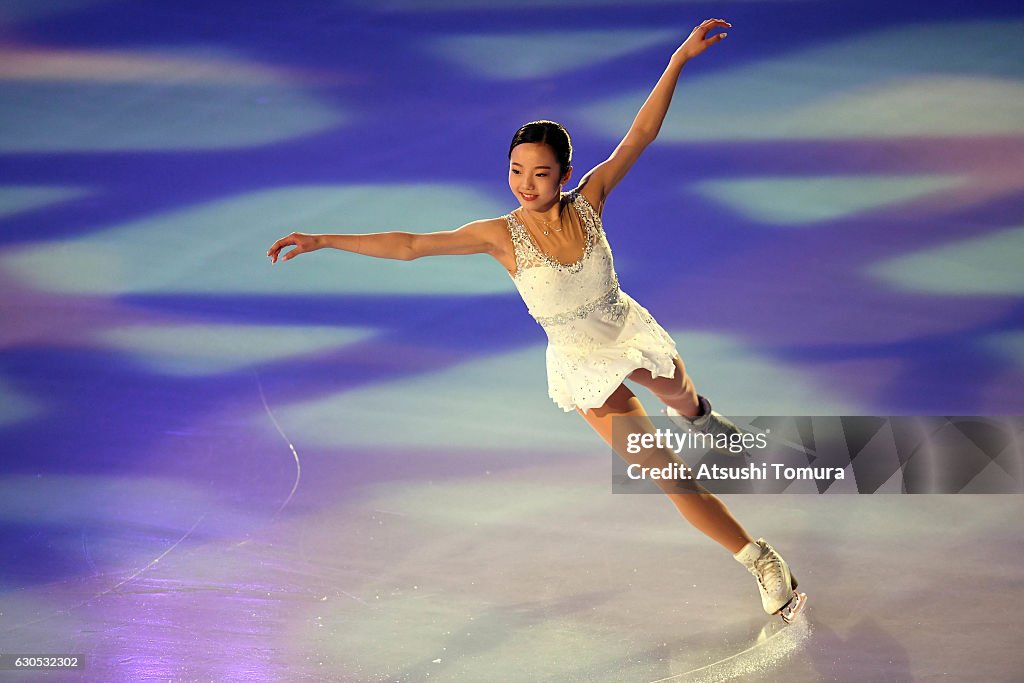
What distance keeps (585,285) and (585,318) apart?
10 centimetres

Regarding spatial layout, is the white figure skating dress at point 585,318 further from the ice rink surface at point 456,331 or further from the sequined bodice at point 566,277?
the ice rink surface at point 456,331

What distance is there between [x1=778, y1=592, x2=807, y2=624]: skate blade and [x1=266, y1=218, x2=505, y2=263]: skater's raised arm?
137 centimetres

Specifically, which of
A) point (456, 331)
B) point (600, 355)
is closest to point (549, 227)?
point (600, 355)

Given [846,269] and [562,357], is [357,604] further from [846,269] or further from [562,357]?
[846,269]

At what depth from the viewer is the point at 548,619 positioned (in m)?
3.88

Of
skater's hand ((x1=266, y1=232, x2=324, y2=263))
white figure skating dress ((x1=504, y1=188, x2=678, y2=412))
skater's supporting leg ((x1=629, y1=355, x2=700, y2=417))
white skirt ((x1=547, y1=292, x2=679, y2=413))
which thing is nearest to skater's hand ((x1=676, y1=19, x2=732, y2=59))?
white figure skating dress ((x1=504, y1=188, x2=678, y2=412))

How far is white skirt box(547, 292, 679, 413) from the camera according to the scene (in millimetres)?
3791

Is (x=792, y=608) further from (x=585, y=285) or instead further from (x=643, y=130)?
(x=643, y=130)

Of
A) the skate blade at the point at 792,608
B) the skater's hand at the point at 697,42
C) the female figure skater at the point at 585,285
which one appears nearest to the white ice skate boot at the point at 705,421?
the female figure skater at the point at 585,285

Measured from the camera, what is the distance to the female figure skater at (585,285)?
3.71m

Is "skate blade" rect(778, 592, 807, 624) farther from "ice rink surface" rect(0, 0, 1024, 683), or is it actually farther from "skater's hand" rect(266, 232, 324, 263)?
"skater's hand" rect(266, 232, 324, 263)

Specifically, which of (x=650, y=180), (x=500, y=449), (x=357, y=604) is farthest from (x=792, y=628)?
(x=650, y=180)

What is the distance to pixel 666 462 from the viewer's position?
12.7 ft

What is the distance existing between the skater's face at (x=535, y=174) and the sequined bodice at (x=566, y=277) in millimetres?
115
